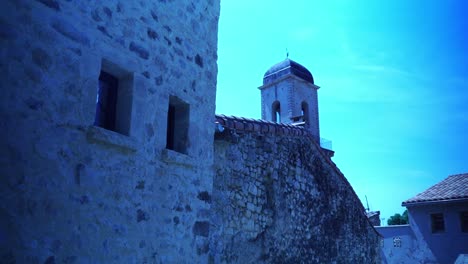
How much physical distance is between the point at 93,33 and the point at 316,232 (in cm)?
640

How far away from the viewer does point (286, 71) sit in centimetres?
2381

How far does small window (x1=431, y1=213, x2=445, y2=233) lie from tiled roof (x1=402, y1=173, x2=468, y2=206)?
36.4 inches

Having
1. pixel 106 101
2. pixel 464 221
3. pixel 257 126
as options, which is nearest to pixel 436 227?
pixel 464 221

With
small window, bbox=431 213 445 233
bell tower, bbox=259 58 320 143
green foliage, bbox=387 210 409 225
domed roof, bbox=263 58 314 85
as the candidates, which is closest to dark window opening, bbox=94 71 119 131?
small window, bbox=431 213 445 233

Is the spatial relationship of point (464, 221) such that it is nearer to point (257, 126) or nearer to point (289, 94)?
point (289, 94)

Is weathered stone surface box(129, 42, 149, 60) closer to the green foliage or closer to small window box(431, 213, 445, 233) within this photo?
small window box(431, 213, 445, 233)

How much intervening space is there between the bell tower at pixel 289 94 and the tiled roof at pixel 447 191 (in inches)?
252

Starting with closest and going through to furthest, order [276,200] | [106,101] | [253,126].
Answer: [106,101] < [253,126] < [276,200]

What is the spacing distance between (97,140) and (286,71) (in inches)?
843

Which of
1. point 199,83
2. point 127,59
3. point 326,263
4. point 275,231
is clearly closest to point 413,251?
point 326,263

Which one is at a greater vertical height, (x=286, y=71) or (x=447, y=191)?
(x=286, y=71)

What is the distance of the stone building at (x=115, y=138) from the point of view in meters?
2.68

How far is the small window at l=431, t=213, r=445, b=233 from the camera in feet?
57.8

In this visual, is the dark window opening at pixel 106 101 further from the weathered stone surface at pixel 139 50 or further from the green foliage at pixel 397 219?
the green foliage at pixel 397 219
